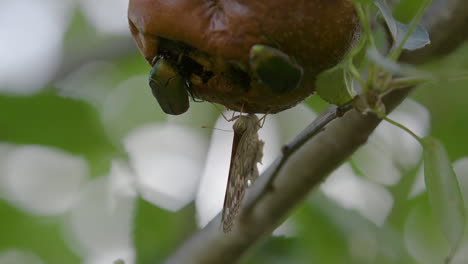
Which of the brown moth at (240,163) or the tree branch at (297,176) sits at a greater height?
the brown moth at (240,163)

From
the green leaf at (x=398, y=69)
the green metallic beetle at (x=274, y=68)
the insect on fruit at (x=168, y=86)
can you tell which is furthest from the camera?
the insect on fruit at (x=168, y=86)

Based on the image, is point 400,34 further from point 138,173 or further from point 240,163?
point 138,173

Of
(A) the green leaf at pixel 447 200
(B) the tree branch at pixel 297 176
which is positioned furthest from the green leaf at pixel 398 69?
(B) the tree branch at pixel 297 176

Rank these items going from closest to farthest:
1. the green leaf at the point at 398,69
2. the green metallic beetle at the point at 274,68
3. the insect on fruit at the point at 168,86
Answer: the green leaf at the point at 398,69, the green metallic beetle at the point at 274,68, the insect on fruit at the point at 168,86

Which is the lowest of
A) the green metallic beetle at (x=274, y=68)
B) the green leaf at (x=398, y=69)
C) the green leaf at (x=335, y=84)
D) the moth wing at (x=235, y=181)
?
the moth wing at (x=235, y=181)

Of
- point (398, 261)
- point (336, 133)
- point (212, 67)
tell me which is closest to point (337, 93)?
point (212, 67)

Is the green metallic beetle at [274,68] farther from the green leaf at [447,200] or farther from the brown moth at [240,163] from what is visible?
the green leaf at [447,200]

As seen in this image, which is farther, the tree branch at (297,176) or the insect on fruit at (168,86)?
the tree branch at (297,176)

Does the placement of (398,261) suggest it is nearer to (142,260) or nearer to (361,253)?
(361,253)
